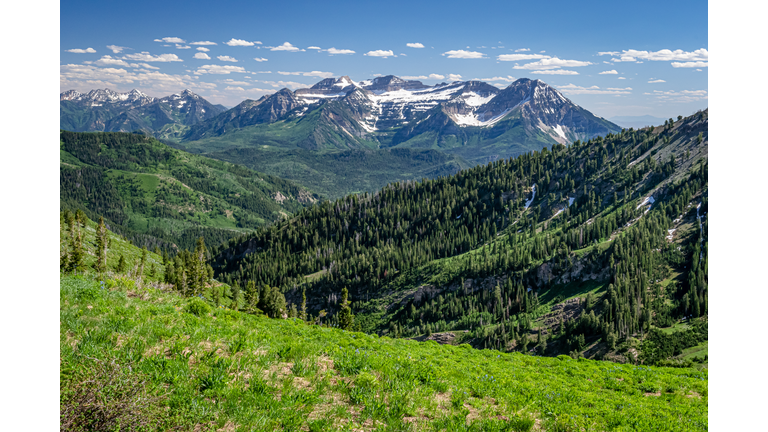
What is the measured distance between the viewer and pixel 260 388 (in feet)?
37.2

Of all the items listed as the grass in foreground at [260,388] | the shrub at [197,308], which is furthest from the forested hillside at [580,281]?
the shrub at [197,308]

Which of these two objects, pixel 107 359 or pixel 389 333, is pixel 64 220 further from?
pixel 107 359

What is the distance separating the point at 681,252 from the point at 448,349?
392ft

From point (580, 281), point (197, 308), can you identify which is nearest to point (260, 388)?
point (197, 308)

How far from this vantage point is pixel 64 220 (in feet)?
465

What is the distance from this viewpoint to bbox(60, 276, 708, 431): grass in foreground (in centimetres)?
939

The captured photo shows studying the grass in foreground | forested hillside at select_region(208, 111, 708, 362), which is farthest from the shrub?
forested hillside at select_region(208, 111, 708, 362)

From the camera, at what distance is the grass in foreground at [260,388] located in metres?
9.39

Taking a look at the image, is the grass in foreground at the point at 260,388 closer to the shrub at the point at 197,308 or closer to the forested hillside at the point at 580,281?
the shrub at the point at 197,308

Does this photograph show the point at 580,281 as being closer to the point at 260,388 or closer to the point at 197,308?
the point at 197,308

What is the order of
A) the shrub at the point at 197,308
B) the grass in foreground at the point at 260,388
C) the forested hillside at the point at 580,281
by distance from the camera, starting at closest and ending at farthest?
the grass in foreground at the point at 260,388, the shrub at the point at 197,308, the forested hillside at the point at 580,281

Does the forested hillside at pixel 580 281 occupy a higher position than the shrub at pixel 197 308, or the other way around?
the shrub at pixel 197 308

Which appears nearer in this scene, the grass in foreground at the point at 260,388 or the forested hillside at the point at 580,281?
the grass in foreground at the point at 260,388
